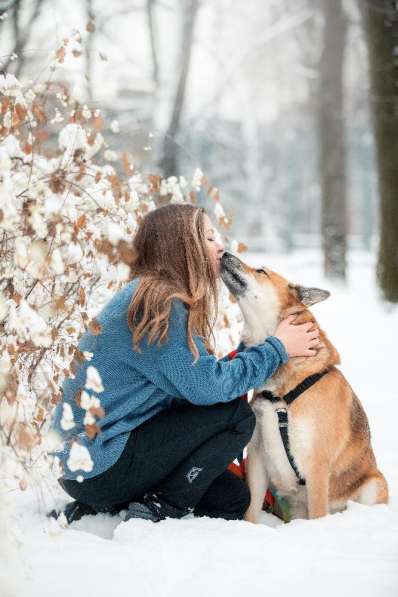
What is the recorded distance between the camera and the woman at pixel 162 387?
2.62 metres

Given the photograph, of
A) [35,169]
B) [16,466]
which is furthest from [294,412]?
[35,169]

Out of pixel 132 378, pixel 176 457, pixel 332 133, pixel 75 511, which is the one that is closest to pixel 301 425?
pixel 176 457

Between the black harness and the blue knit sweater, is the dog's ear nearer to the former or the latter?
the black harness

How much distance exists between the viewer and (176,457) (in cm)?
274

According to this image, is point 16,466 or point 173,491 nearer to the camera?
point 16,466

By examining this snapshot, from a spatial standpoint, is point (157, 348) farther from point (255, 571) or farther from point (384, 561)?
point (384, 561)

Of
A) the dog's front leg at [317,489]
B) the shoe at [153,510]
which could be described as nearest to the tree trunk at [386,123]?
the dog's front leg at [317,489]

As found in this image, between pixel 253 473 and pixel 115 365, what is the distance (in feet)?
3.40

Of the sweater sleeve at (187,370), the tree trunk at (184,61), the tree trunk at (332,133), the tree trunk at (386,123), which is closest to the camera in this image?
the sweater sleeve at (187,370)

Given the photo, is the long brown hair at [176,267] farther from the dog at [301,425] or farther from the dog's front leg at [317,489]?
the dog's front leg at [317,489]

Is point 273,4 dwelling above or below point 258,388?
above

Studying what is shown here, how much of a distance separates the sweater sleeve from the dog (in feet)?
1.14

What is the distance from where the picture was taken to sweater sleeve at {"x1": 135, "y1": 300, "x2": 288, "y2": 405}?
2609mm

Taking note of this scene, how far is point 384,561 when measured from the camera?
229 centimetres
